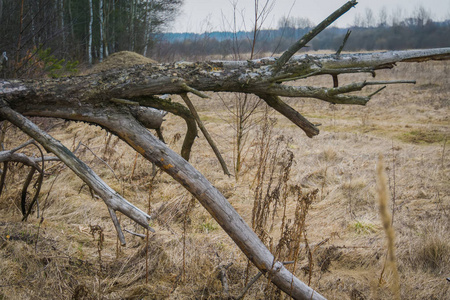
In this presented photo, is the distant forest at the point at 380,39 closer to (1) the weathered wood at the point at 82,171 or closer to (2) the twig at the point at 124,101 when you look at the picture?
(2) the twig at the point at 124,101

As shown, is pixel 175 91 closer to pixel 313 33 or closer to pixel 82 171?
pixel 82 171

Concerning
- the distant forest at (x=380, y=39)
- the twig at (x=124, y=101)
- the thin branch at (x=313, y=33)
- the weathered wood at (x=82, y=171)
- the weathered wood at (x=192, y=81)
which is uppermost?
the distant forest at (x=380, y=39)

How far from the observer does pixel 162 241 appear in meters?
3.04

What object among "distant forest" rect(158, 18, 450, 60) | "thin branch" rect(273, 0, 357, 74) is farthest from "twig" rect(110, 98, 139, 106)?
"distant forest" rect(158, 18, 450, 60)

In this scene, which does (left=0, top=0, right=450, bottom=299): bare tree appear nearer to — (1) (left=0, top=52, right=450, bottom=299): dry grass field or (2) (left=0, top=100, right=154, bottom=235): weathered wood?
(2) (left=0, top=100, right=154, bottom=235): weathered wood

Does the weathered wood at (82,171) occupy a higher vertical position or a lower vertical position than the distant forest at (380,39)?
lower

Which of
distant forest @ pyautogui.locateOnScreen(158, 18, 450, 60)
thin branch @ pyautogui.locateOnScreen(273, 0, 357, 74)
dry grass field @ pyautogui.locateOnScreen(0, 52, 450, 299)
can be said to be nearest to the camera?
thin branch @ pyautogui.locateOnScreen(273, 0, 357, 74)

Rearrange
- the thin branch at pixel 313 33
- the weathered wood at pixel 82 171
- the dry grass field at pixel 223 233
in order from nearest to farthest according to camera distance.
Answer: the weathered wood at pixel 82 171
the thin branch at pixel 313 33
the dry grass field at pixel 223 233

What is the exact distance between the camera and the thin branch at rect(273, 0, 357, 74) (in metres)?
1.91

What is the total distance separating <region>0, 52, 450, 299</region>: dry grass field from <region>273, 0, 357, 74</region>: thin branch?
3.11 ft

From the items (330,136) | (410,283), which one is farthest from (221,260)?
(330,136)

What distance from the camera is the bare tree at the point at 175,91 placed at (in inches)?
72.6

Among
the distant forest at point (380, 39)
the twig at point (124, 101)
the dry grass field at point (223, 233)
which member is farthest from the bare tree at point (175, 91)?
the distant forest at point (380, 39)

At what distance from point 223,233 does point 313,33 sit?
2.39 metres
